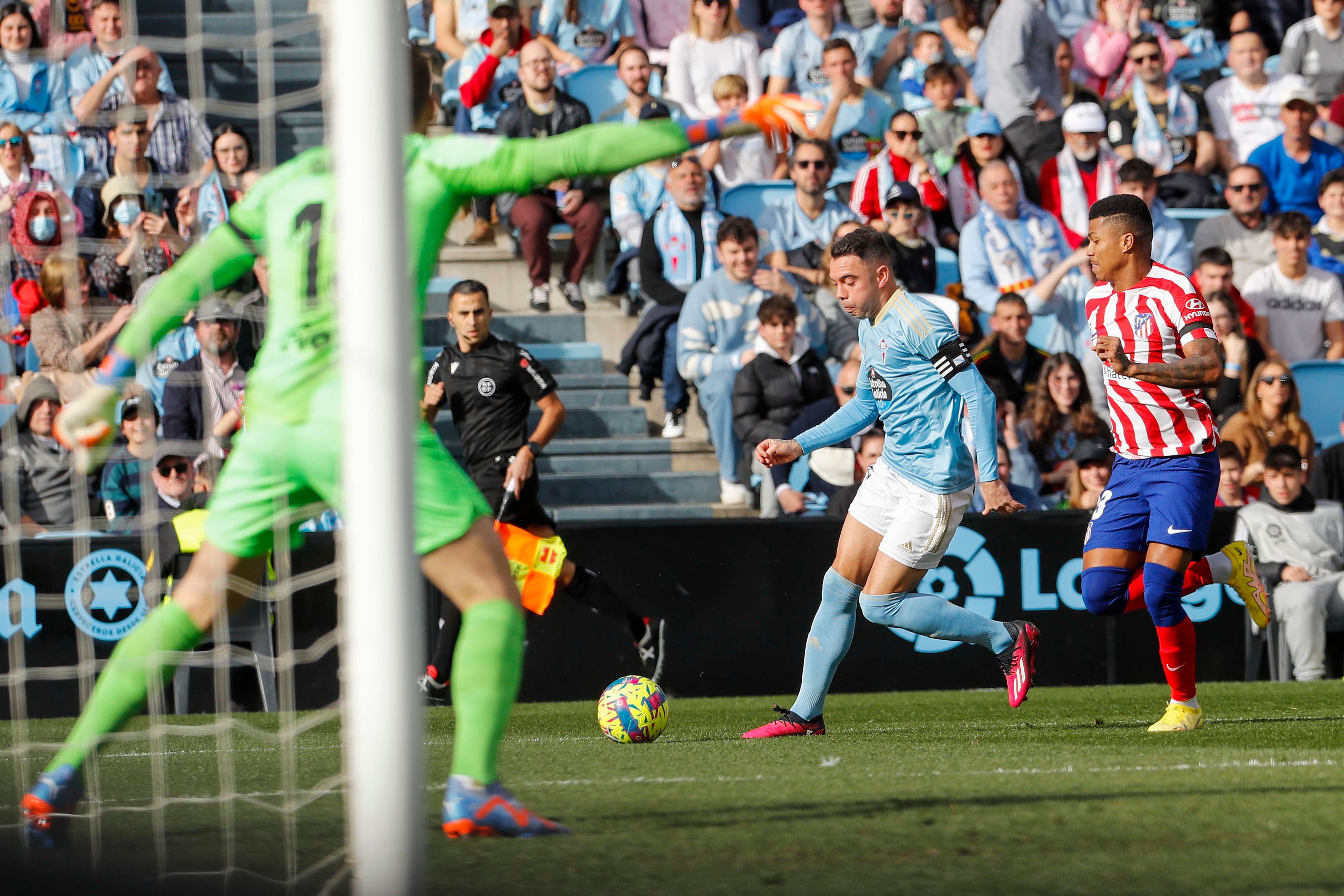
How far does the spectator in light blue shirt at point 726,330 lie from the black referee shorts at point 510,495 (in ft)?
6.92

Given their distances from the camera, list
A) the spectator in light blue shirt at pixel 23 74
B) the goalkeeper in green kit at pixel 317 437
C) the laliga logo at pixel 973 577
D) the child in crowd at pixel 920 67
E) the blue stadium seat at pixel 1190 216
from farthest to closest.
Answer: the child in crowd at pixel 920 67
the blue stadium seat at pixel 1190 216
the spectator in light blue shirt at pixel 23 74
the laliga logo at pixel 973 577
the goalkeeper in green kit at pixel 317 437

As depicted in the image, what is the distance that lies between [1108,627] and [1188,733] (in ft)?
12.7

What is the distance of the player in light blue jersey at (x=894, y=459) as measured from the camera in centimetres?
670

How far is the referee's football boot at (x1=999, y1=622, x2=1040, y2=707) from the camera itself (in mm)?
7047

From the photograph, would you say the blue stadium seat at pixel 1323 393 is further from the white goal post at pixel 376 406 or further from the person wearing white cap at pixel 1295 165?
the white goal post at pixel 376 406

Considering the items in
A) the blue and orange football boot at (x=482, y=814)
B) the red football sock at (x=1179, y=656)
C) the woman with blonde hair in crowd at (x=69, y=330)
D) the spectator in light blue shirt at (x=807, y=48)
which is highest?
the spectator in light blue shirt at (x=807, y=48)

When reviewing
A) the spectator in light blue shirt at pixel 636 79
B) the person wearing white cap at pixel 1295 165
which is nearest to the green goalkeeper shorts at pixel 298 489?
the spectator in light blue shirt at pixel 636 79

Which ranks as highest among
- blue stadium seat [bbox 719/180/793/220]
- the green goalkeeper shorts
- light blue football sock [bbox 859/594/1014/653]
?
blue stadium seat [bbox 719/180/793/220]

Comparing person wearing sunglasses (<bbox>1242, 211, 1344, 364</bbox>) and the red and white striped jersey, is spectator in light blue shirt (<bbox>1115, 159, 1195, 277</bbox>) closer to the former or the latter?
person wearing sunglasses (<bbox>1242, 211, 1344, 364</bbox>)

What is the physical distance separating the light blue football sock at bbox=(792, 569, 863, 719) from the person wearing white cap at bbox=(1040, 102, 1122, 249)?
716cm

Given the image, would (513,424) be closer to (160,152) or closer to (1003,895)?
(160,152)

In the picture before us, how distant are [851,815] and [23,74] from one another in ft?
30.8

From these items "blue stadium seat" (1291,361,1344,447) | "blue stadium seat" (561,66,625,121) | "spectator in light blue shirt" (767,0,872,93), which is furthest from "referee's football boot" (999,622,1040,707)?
"blue stadium seat" (561,66,625,121)

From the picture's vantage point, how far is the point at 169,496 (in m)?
9.85
